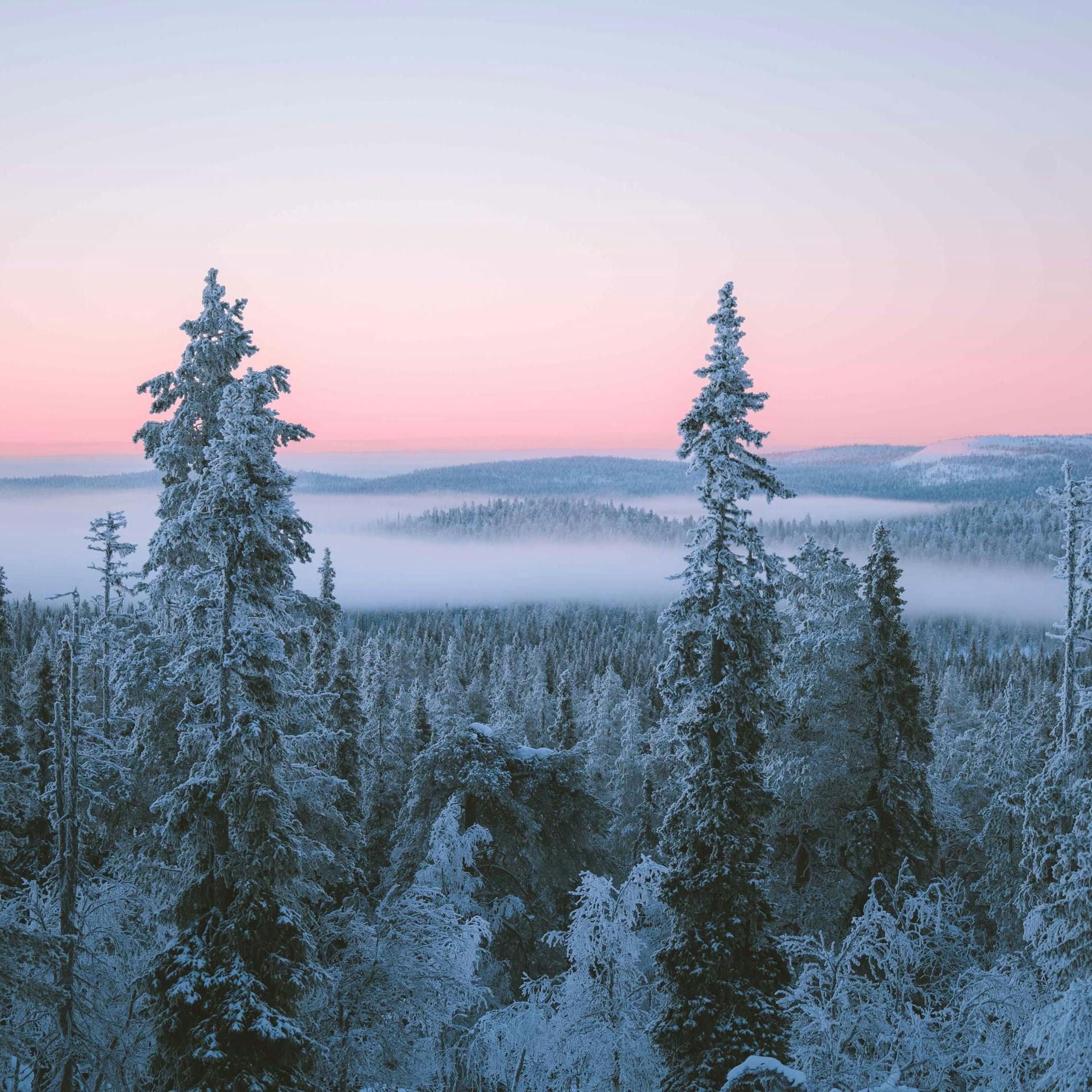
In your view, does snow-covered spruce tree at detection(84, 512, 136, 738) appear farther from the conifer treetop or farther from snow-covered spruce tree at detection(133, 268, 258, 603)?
the conifer treetop

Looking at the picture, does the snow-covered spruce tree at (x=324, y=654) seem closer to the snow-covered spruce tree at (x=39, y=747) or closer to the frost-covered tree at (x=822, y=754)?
the snow-covered spruce tree at (x=39, y=747)

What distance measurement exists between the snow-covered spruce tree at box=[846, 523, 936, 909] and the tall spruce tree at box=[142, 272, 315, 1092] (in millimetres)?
15477

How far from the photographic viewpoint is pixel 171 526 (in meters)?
13.0

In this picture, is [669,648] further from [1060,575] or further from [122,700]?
[1060,575]

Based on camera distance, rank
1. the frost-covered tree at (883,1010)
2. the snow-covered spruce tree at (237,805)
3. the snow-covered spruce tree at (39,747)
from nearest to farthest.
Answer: the snow-covered spruce tree at (237,805), the frost-covered tree at (883,1010), the snow-covered spruce tree at (39,747)

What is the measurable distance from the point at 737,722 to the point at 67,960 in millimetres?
11616

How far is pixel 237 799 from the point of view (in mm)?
12266

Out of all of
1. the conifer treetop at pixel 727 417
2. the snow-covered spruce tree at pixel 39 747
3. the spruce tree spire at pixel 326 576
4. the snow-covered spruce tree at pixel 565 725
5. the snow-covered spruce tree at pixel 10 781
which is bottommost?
the snow-covered spruce tree at pixel 565 725

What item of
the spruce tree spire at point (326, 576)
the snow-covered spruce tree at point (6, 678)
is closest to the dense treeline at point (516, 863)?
the snow-covered spruce tree at point (6, 678)

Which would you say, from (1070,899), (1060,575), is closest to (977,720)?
(1060,575)

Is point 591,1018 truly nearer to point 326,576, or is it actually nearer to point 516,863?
point 516,863

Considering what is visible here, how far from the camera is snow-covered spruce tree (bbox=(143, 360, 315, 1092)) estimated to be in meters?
11.9

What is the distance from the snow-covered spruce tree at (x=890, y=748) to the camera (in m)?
22.4

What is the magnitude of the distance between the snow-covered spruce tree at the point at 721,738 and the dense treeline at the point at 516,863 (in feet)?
0.19
